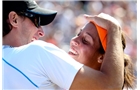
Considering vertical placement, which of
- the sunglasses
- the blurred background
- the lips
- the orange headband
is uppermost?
the sunglasses

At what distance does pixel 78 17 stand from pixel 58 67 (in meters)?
5.16

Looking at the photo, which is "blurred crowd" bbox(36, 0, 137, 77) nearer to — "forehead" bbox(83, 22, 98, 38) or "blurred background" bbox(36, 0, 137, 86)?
"blurred background" bbox(36, 0, 137, 86)

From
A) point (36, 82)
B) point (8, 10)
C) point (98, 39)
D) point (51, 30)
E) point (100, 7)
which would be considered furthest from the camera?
point (100, 7)

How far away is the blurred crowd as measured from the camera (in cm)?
617

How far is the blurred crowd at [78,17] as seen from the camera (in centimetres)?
617

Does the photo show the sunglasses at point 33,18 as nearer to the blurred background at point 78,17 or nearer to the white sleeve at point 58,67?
the white sleeve at point 58,67

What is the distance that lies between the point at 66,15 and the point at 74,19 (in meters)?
0.22

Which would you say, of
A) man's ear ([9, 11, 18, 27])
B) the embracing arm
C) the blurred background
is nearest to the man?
the embracing arm

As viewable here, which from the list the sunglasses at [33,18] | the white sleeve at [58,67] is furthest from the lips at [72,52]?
the white sleeve at [58,67]

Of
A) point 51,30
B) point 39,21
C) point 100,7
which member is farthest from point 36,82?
point 100,7

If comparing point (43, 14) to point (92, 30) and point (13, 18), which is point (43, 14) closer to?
point (13, 18)

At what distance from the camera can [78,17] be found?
6699mm

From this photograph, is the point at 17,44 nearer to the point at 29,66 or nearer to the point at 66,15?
the point at 29,66

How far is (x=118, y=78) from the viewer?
5.29 ft
